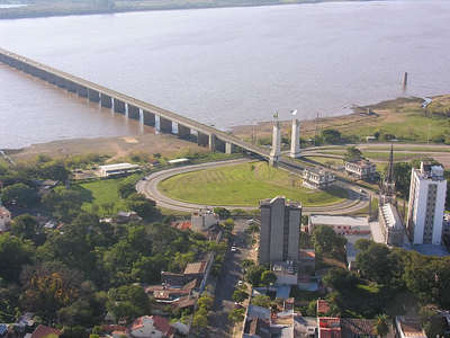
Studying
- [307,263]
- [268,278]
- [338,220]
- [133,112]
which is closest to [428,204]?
[338,220]

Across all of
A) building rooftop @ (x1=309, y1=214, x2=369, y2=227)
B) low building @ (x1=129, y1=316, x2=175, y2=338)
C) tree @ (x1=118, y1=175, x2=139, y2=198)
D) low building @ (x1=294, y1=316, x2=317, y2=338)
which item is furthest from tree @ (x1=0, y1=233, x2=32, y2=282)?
building rooftop @ (x1=309, y1=214, x2=369, y2=227)

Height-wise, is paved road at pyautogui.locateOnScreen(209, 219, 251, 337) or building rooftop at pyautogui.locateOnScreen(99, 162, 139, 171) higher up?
building rooftop at pyautogui.locateOnScreen(99, 162, 139, 171)

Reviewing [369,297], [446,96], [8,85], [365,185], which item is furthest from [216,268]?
[8,85]

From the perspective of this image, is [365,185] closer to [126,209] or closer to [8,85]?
[126,209]

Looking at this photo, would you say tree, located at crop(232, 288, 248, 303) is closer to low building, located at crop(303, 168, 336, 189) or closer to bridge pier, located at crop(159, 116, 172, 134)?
low building, located at crop(303, 168, 336, 189)

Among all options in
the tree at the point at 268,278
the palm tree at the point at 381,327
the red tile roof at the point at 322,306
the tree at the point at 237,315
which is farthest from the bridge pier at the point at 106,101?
A: the palm tree at the point at 381,327

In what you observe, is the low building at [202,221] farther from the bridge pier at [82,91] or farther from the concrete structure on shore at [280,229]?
the bridge pier at [82,91]
